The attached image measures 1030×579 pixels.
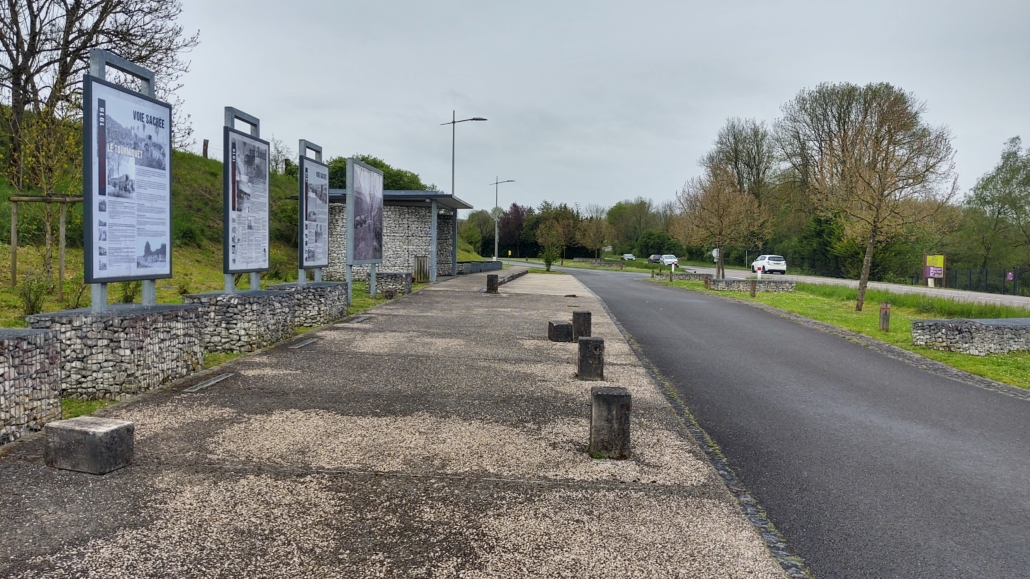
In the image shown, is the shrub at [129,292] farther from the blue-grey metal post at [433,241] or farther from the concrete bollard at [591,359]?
the blue-grey metal post at [433,241]

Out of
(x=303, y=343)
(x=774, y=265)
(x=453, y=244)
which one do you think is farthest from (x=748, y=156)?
(x=303, y=343)

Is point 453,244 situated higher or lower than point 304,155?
lower

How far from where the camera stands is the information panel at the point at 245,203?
10.7 m

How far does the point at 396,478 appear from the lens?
4914 mm

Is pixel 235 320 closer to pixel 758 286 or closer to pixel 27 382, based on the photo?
pixel 27 382

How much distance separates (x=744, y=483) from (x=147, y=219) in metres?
7.16

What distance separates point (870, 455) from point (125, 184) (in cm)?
817

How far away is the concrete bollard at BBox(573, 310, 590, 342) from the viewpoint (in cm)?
1238

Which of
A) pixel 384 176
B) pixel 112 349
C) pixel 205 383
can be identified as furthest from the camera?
pixel 384 176

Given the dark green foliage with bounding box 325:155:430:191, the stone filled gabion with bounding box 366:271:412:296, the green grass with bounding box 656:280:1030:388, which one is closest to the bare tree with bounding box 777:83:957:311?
the green grass with bounding box 656:280:1030:388

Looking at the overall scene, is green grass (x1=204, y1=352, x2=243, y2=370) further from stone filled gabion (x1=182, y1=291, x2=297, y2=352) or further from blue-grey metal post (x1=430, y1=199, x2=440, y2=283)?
blue-grey metal post (x1=430, y1=199, x2=440, y2=283)

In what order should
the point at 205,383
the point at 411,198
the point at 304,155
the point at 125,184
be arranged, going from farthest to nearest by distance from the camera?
the point at 411,198 < the point at 304,155 < the point at 205,383 < the point at 125,184

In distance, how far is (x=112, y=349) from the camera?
7145mm

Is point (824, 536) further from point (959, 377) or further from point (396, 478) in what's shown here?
point (959, 377)
